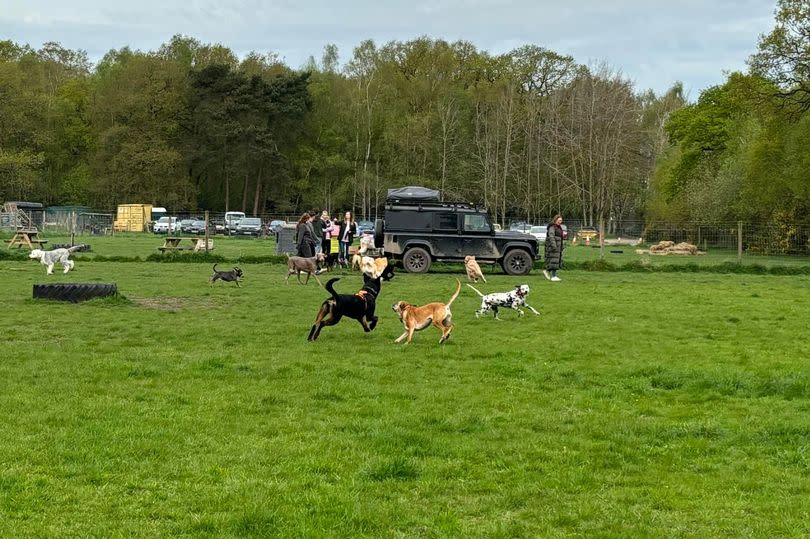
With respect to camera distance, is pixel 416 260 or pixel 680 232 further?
pixel 680 232

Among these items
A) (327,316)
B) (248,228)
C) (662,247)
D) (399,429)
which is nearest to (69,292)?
(327,316)

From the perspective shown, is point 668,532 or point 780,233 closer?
point 668,532

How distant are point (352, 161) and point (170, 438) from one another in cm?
6933

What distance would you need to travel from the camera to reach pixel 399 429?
652cm

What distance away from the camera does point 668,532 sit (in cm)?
447

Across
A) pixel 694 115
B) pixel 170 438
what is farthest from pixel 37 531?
pixel 694 115

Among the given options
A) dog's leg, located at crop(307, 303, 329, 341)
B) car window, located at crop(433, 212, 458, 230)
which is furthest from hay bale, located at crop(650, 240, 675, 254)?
dog's leg, located at crop(307, 303, 329, 341)

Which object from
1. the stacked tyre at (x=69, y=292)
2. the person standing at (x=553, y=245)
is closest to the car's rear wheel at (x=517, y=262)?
the person standing at (x=553, y=245)

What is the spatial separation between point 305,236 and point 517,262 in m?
6.56

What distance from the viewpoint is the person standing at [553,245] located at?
21.8 m

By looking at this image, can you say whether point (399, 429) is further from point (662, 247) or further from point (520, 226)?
point (520, 226)

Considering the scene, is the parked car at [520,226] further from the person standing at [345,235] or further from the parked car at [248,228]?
the person standing at [345,235]

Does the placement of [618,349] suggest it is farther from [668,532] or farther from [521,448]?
[668,532]

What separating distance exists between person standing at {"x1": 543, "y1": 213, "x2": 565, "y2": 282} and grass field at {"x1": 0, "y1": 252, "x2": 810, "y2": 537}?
29.3 feet
